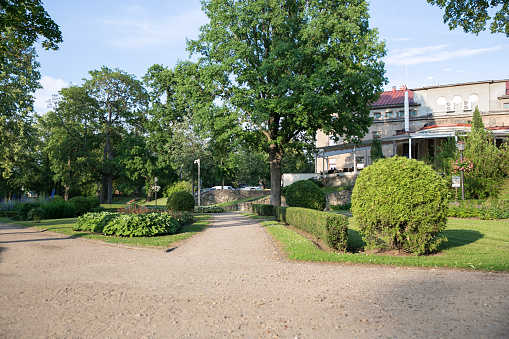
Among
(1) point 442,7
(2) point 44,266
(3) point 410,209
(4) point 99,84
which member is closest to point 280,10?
(1) point 442,7

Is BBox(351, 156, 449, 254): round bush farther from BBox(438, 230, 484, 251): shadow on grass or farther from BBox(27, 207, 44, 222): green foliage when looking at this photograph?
BBox(27, 207, 44, 222): green foliage

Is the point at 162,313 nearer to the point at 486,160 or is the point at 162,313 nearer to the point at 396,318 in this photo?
the point at 396,318

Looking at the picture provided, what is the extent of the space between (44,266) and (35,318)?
13.5 ft

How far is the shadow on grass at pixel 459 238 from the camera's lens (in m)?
10.8

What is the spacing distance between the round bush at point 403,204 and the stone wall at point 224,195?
118 ft

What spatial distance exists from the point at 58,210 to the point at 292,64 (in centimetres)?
1692

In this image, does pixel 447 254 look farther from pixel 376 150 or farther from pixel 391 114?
pixel 391 114

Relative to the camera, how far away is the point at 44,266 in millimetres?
8219

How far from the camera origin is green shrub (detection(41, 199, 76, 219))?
22438mm

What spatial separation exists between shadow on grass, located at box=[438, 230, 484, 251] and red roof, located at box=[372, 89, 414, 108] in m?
36.2

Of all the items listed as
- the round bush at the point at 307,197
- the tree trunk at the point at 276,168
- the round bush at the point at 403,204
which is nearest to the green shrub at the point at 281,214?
the round bush at the point at 307,197

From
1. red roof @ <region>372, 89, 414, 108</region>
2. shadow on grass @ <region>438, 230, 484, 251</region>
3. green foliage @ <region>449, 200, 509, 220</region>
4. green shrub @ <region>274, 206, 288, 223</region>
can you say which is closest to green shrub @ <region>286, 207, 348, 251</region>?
shadow on grass @ <region>438, 230, 484, 251</region>

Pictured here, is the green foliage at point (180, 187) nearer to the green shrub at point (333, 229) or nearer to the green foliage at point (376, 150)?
the green foliage at point (376, 150)

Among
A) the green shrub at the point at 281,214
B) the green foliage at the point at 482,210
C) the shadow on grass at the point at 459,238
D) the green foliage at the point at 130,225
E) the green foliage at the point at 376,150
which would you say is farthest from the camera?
Answer: the green foliage at the point at 376,150
